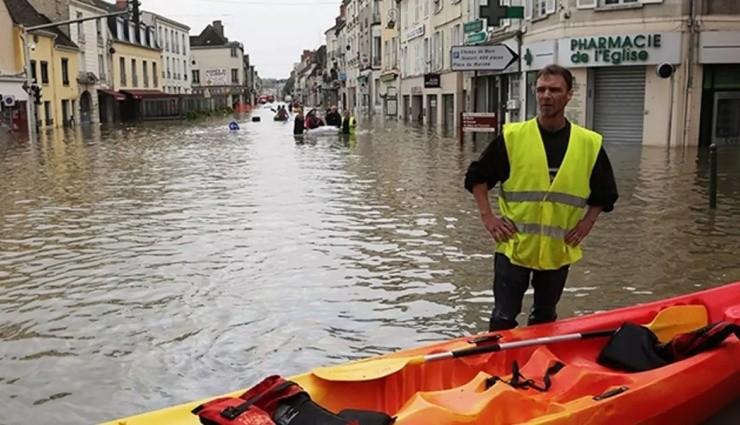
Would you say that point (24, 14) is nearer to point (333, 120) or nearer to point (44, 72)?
point (44, 72)

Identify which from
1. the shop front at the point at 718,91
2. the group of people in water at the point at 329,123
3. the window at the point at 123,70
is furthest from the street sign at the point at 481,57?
the window at the point at 123,70

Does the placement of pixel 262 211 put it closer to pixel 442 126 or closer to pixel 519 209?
pixel 519 209

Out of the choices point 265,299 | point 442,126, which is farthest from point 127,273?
point 442,126

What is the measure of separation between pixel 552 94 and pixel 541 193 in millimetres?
585

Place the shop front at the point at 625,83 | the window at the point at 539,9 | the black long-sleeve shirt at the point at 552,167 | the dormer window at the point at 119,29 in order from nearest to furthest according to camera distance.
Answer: the black long-sleeve shirt at the point at 552,167 < the shop front at the point at 625,83 < the window at the point at 539,9 < the dormer window at the point at 119,29

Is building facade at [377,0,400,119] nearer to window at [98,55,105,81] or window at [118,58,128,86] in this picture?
window at [118,58,128,86]

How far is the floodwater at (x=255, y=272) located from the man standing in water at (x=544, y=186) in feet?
5.55

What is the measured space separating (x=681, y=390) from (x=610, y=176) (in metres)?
1.36

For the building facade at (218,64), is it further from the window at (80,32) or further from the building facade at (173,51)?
the window at (80,32)

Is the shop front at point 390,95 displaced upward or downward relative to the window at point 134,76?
downward

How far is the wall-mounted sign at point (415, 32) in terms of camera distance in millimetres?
46375

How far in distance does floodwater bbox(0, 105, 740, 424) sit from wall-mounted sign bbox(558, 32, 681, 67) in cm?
657

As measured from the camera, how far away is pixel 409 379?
4.27 m

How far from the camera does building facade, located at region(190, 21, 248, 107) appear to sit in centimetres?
10319
